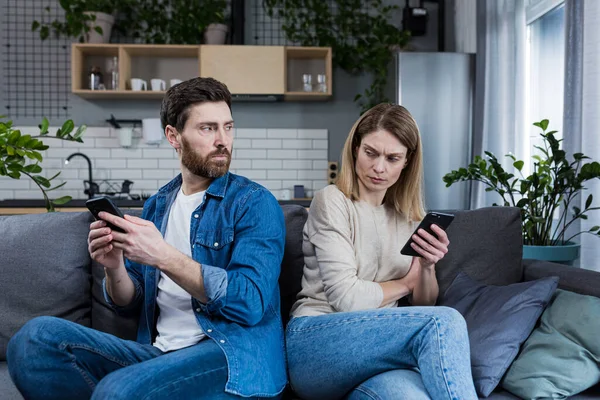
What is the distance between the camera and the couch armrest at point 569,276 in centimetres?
191

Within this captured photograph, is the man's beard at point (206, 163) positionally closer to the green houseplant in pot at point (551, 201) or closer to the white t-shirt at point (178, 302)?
the white t-shirt at point (178, 302)

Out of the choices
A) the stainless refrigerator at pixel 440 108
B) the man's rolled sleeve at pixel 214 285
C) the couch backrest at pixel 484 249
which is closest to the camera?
the man's rolled sleeve at pixel 214 285

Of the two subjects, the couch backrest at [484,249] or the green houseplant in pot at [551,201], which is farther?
the green houseplant in pot at [551,201]

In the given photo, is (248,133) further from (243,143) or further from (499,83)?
(499,83)

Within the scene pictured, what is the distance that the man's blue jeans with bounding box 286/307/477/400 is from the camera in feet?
4.84

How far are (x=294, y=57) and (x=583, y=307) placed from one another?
3886mm

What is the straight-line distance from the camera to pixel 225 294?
1551mm

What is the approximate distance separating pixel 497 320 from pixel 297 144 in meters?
3.65

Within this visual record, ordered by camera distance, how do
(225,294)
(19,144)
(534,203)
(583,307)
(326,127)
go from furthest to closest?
(326,127), (534,203), (19,144), (583,307), (225,294)

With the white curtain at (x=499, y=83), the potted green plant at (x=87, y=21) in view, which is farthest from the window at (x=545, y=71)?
the potted green plant at (x=87, y=21)

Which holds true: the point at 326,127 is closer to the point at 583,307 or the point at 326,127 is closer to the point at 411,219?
the point at 411,219

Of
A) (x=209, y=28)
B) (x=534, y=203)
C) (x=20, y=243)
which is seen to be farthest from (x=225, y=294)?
(x=209, y=28)

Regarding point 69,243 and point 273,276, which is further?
point 69,243

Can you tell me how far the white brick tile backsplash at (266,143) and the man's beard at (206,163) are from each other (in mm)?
3526
